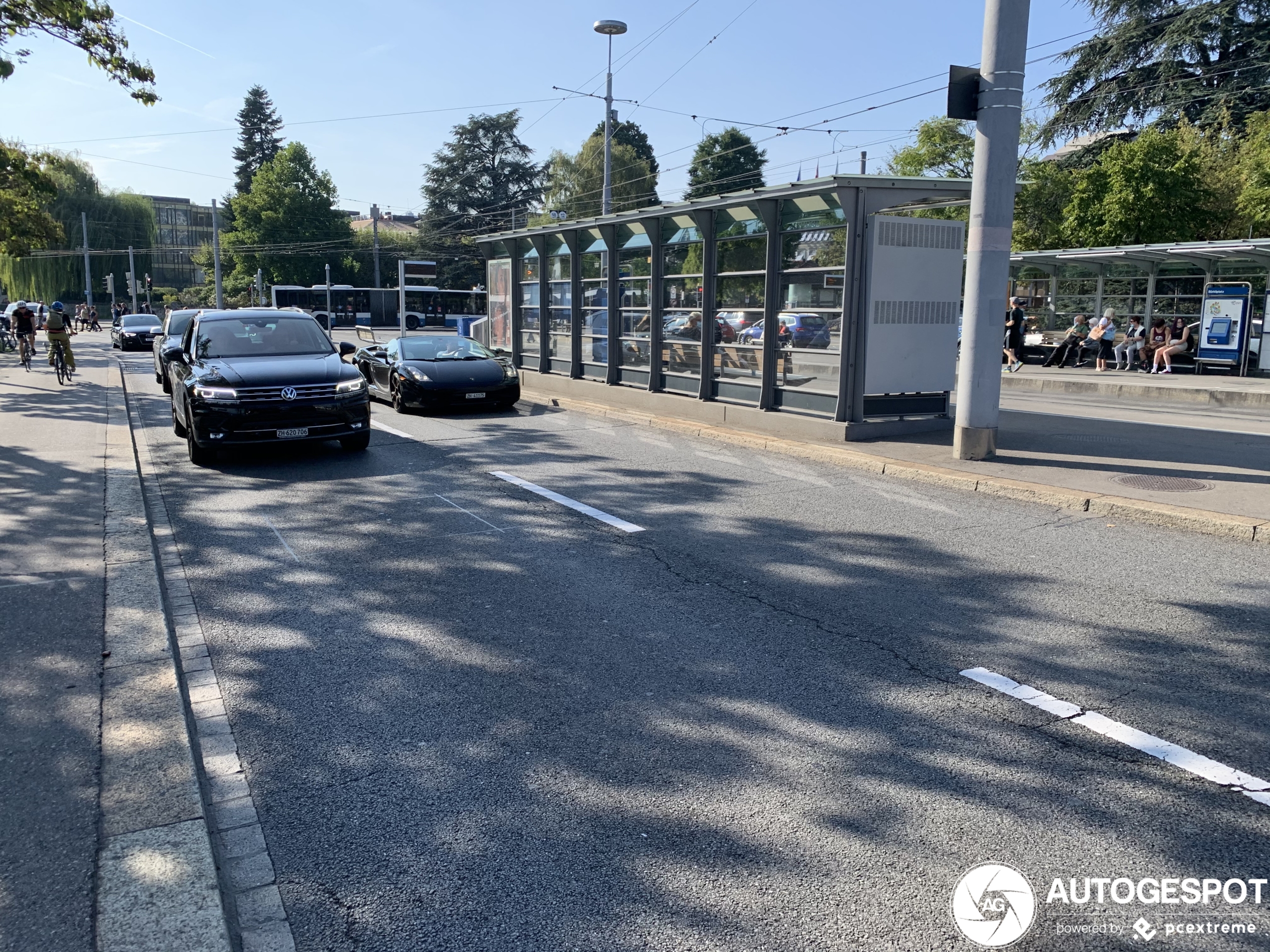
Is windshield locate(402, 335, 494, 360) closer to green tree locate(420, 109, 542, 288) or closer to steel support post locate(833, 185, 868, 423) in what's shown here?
steel support post locate(833, 185, 868, 423)

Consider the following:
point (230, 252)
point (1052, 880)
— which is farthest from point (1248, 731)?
point (230, 252)

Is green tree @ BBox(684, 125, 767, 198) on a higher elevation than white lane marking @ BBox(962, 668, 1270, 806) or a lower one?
higher

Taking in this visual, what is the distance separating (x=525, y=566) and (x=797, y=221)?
757cm

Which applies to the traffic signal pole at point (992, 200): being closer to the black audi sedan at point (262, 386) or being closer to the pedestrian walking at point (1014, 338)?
the black audi sedan at point (262, 386)

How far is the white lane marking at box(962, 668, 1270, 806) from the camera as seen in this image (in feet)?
11.7

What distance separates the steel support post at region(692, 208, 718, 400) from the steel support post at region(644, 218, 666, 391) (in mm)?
1061

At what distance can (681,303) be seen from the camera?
15039 mm

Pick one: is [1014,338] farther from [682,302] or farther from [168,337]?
[168,337]

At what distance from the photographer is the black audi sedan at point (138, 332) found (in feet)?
126

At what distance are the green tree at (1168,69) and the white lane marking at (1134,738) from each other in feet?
121

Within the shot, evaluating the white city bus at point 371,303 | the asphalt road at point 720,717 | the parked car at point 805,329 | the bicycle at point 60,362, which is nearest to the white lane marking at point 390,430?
the asphalt road at point 720,717

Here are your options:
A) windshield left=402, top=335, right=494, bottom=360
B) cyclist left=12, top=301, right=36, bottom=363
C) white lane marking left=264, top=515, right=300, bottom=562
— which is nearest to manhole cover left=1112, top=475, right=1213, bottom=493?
white lane marking left=264, top=515, right=300, bottom=562

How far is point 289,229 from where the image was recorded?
271ft

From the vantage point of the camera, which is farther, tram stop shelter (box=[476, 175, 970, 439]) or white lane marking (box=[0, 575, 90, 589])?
tram stop shelter (box=[476, 175, 970, 439])
